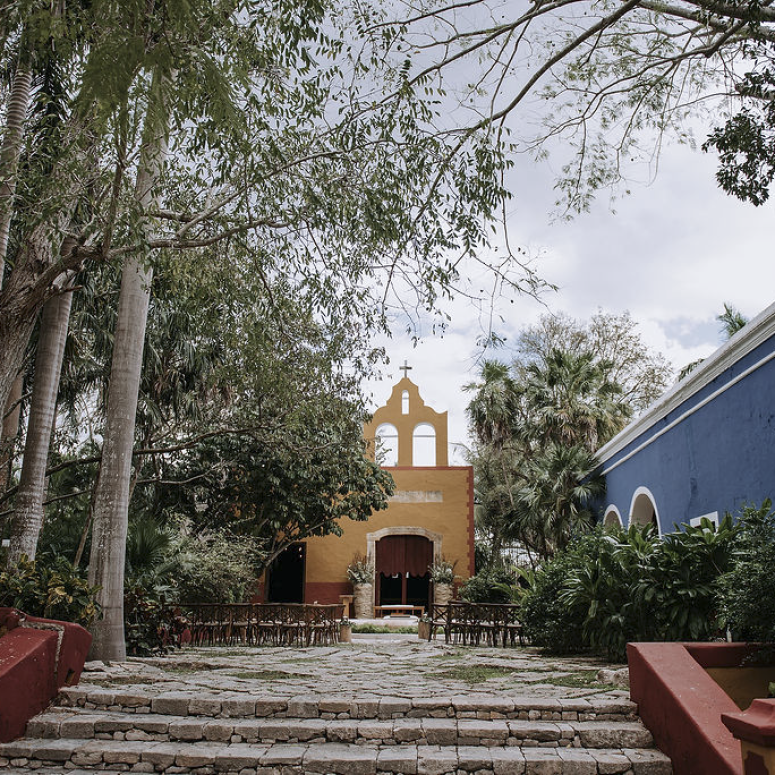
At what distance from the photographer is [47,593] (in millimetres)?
6457

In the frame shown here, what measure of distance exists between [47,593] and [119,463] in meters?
1.61

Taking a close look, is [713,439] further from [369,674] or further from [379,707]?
[379,707]

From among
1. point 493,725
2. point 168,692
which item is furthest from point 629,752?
point 168,692

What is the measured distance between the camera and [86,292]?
416 inches

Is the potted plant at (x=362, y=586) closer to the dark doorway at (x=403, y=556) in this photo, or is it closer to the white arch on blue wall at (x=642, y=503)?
the dark doorway at (x=403, y=556)

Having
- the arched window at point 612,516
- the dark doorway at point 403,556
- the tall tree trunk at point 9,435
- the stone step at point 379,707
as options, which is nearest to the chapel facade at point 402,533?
the dark doorway at point 403,556

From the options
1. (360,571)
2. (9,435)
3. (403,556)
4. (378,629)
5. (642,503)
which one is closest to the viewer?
→ (9,435)

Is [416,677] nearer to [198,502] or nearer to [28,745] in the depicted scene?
[28,745]

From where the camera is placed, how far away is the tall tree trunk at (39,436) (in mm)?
7508

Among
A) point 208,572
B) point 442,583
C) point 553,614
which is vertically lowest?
point 553,614

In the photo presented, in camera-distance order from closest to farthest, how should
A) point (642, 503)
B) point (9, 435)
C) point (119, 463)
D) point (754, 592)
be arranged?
point (754, 592) → point (119, 463) → point (9, 435) → point (642, 503)

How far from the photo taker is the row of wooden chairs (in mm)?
11312

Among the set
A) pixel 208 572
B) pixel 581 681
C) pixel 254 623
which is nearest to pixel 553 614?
pixel 581 681

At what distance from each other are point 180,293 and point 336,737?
513 cm
